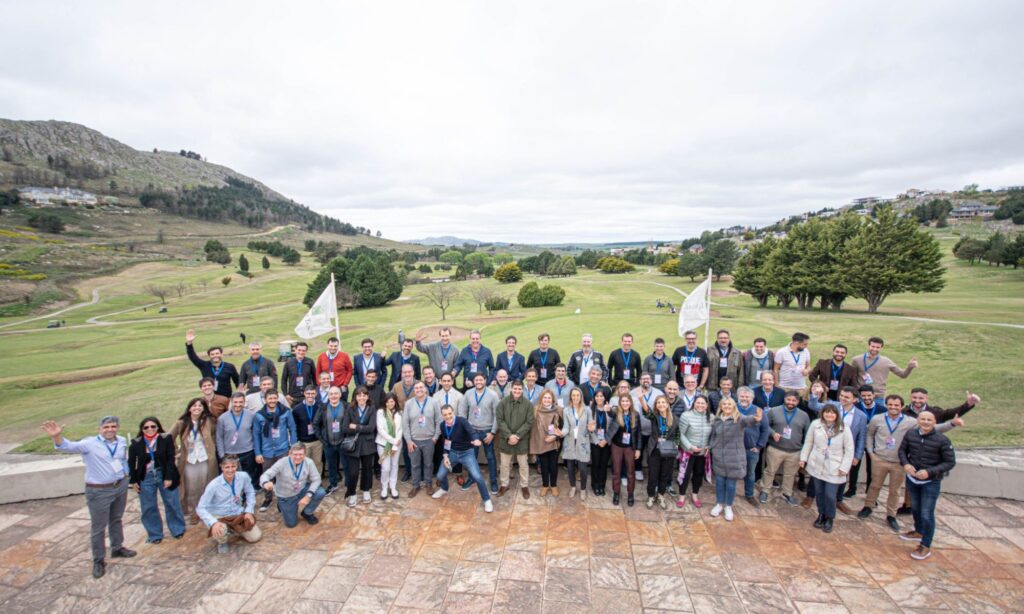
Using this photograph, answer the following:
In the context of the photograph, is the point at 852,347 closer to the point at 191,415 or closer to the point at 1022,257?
the point at 191,415

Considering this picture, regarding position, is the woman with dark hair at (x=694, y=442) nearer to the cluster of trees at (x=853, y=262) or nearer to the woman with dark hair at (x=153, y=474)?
the woman with dark hair at (x=153, y=474)

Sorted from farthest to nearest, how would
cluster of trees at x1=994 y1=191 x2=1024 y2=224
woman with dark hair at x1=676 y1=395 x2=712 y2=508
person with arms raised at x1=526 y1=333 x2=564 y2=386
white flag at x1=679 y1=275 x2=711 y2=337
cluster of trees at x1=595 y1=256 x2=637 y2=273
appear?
cluster of trees at x1=595 y1=256 x2=637 y2=273, cluster of trees at x1=994 y1=191 x2=1024 y2=224, white flag at x1=679 y1=275 x2=711 y2=337, person with arms raised at x1=526 y1=333 x2=564 y2=386, woman with dark hair at x1=676 y1=395 x2=712 y2=508

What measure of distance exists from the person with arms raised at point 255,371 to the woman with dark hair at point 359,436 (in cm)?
204

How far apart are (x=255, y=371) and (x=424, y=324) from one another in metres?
26.4

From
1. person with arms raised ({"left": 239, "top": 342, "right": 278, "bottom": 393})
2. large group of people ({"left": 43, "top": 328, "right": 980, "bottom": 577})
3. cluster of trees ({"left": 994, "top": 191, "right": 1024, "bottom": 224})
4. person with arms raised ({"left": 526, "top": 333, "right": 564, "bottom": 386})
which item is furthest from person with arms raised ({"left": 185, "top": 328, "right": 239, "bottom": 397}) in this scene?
cluster of trees ({"left": 994, "top": 191, "right": 1024, "bottom": 224})

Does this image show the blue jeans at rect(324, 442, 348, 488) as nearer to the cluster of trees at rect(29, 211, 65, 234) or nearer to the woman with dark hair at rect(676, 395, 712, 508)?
the woman with dark hair at rect(676, 395, 712, 508)

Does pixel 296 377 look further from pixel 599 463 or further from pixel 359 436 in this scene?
pixel 599 463

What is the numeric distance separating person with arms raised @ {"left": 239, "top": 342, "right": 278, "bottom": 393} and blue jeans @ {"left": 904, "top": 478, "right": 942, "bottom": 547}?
969cm

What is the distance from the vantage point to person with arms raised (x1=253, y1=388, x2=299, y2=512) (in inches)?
240

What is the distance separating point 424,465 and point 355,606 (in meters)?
2.35

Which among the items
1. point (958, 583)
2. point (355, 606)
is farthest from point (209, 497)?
point (958, 583)

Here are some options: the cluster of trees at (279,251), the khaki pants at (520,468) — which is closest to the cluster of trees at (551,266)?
the cluster of trees at (279,251)

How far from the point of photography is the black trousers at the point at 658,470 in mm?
6109

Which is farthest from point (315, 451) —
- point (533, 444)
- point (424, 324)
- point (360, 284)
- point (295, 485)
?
point (360, 284)
